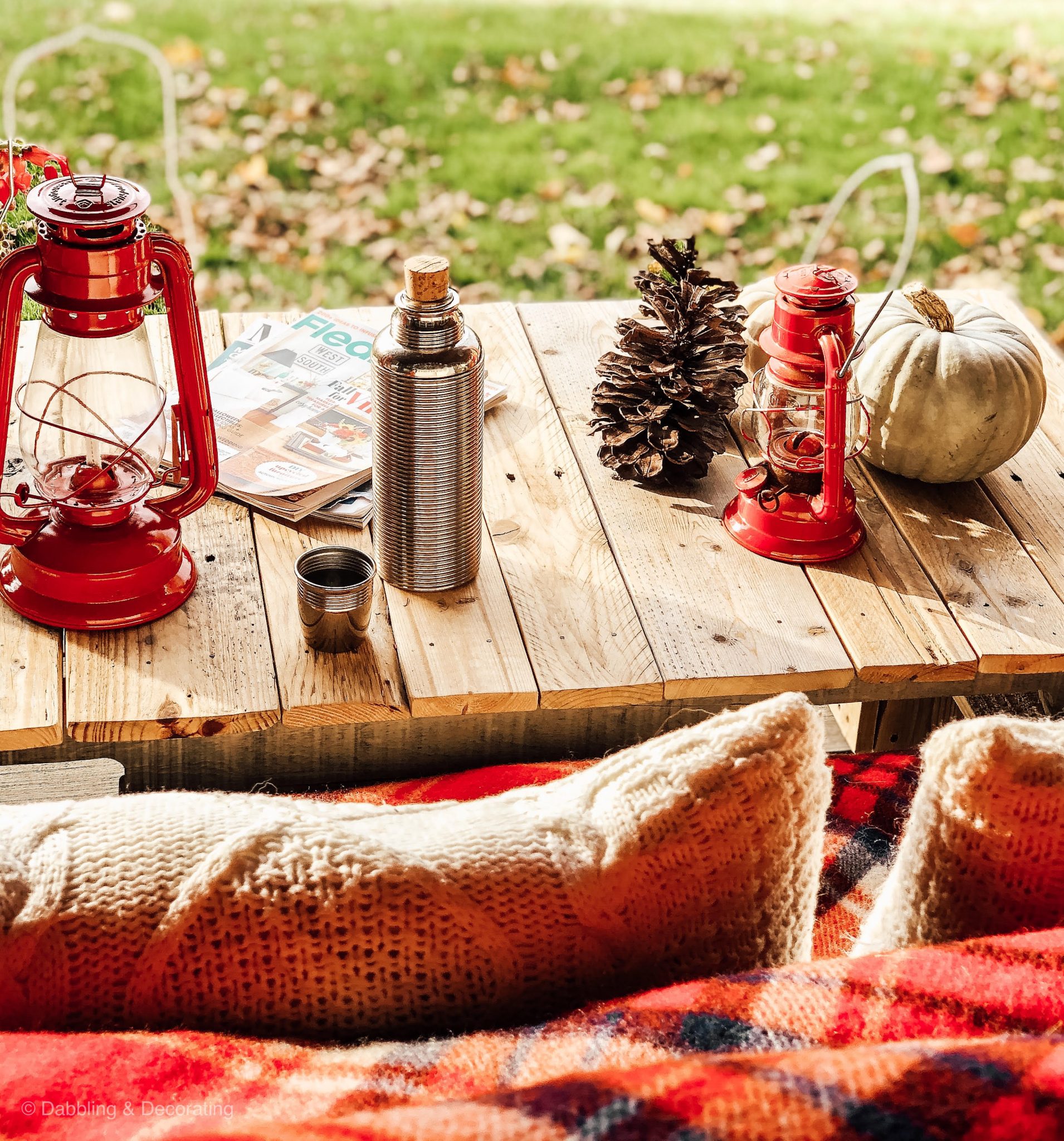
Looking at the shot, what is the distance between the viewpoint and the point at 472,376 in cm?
133

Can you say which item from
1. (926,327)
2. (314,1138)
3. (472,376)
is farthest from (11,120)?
(314,1138)

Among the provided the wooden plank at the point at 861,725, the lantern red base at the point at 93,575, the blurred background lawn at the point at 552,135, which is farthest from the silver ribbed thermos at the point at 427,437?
the blurred background lawn at the point at 552,135

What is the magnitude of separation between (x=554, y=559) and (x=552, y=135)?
282 cm

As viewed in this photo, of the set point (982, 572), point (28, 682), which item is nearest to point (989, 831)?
point (982, 572)

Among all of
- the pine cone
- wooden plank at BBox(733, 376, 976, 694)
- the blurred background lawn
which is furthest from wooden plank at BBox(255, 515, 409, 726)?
the blurred background lawn

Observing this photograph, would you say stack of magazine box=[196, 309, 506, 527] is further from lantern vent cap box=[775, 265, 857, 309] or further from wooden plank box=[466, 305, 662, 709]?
lantern vent cap box=[775, 265, 857, 309]

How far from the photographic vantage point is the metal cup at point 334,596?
1.33 metres

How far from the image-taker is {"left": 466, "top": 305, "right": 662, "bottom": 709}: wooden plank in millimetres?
1354

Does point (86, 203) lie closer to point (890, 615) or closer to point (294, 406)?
point (294, 406)

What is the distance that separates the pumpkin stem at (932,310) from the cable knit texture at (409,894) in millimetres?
815

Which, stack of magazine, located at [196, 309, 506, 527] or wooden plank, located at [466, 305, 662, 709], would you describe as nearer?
wooden plank, located at [466, 305, 662, 709]

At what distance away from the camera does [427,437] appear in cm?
135

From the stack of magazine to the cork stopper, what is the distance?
0.22 metres

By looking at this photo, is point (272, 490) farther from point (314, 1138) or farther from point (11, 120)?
point (314, 1138)
